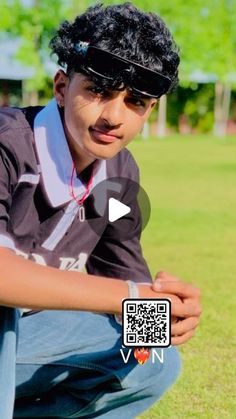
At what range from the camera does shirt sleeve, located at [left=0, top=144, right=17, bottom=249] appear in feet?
8.91

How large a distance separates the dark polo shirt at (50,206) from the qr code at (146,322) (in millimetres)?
399

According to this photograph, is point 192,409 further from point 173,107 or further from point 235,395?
point 173,107

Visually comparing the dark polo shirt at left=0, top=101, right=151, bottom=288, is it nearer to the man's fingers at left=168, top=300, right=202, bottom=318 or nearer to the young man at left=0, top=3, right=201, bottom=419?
the young man at left=0, top=3, right=201, bottom=419

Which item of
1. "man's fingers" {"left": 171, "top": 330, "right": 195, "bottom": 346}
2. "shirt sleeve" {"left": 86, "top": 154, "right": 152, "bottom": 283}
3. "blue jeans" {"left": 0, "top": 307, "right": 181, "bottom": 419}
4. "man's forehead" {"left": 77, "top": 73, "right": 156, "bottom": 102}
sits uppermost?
"man's forehead" {"left": 77, "top": 73, "right": 156, "bottom": 102}

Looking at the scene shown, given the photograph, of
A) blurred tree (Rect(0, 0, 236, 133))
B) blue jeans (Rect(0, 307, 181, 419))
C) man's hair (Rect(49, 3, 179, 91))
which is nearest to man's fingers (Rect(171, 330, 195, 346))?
blue jeans (Rect(0, 307, 181, 419))

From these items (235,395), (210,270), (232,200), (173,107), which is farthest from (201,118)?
(235,395)

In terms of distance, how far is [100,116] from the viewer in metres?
2.77

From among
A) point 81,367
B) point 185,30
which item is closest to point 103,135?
point 81,367

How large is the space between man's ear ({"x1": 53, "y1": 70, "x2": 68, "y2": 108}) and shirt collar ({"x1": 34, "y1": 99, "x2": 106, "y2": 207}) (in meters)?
0.02

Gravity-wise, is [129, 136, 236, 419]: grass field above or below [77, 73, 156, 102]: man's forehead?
below

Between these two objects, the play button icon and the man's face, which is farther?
the play button icon

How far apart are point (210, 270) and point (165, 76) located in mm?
5058

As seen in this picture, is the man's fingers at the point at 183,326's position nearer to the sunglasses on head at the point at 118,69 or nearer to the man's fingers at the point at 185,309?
the man's fingers at the point at 185,309

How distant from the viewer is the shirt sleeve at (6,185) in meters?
2.72
